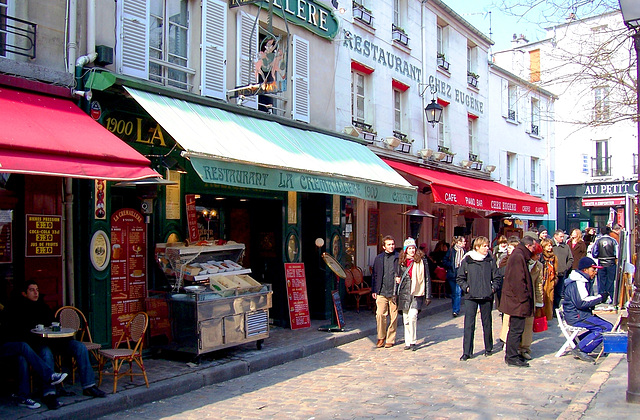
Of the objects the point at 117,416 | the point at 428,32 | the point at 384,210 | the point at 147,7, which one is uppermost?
the point at 428,32

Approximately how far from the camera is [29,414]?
5164mm

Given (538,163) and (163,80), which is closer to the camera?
(163,80)

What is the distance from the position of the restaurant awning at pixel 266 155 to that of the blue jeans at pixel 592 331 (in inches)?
152

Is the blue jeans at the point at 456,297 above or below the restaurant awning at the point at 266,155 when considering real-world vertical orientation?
below

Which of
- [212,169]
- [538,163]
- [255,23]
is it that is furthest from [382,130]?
[538,163]

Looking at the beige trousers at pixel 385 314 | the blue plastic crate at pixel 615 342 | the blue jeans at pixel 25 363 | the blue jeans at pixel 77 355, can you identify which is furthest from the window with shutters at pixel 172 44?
the blue plastic crate at pixel 615 342

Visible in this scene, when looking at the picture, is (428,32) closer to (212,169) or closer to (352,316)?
(352,316)

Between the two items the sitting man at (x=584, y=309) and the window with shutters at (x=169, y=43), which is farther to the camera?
the window with shutters at (x=169, y=43)

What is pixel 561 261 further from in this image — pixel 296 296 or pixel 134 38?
pixel 134 38

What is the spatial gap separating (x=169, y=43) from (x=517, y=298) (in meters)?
5.93

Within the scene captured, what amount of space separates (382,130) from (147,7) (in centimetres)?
722

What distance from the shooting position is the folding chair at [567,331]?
25.6ft

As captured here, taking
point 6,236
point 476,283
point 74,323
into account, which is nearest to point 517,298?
point 476,283

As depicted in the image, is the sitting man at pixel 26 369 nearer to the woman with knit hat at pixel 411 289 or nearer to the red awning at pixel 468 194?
the woman with knit hat at pixel 411 289
